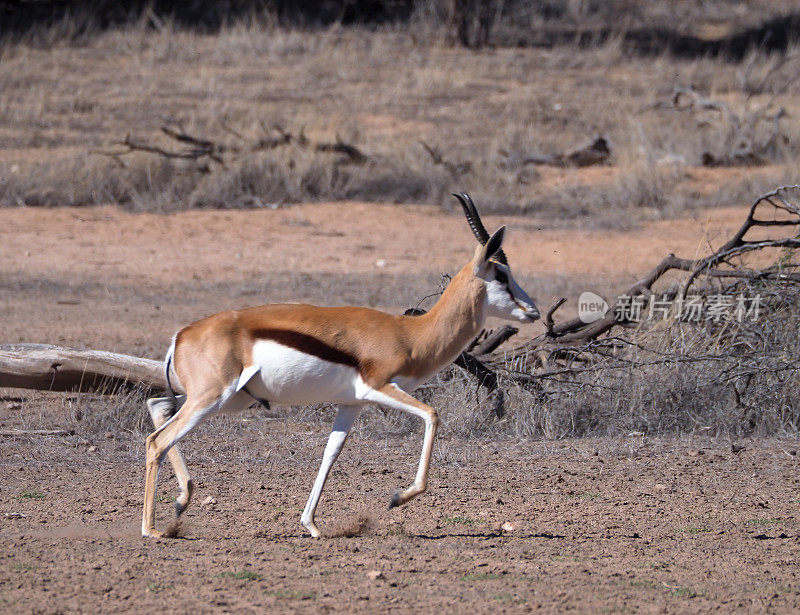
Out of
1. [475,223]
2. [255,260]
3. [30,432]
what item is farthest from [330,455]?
[255,260]

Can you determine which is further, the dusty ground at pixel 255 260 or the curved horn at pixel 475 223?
the dusty ground at pixel 255 260

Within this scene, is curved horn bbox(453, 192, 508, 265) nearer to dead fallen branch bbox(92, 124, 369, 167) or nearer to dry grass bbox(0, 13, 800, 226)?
dry grass bbox(0, 13, 800, 226)

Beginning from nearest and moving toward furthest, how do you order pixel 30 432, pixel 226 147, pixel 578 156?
pixel 30 432
pixel 226 147
pixel 578 156

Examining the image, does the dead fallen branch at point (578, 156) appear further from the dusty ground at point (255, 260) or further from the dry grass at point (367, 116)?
the dusty ground at point (255, 260)

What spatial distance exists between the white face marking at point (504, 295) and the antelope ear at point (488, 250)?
49 millimetres

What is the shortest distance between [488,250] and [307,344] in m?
1.05

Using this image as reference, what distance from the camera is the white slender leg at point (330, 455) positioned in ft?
18.9

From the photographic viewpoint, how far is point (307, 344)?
5527 millimetres

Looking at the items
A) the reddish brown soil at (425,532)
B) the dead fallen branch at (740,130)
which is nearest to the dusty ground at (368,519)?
the reddish brown soil at (425,532)

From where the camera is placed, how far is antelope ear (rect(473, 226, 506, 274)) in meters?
5.77

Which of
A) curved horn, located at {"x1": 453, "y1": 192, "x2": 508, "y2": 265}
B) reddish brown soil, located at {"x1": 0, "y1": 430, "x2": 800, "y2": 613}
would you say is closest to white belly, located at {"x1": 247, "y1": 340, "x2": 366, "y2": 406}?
reddish brown soil, located at {"x1": 0, "y1": 430, "x2": 800, "y2": 613}

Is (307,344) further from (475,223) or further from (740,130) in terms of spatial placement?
(740,130)

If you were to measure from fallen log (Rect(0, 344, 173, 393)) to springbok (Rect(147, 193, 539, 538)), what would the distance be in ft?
8.69

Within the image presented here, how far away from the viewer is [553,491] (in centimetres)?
703
